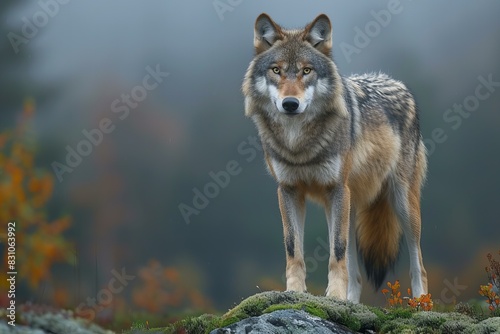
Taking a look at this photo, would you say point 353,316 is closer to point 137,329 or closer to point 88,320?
point 137,329

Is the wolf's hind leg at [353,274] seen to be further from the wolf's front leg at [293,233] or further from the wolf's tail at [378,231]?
the wolf's front leg at [293,233]

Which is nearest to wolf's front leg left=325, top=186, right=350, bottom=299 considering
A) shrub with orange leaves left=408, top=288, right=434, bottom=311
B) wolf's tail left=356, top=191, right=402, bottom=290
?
shrub with orange leaves left=408, top=288, right=434, bottom=311

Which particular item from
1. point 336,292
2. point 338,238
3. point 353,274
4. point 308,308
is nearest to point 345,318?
point 308,308

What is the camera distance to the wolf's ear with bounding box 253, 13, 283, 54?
4879mm

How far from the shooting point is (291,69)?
183 inches

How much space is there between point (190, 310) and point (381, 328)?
315 cm

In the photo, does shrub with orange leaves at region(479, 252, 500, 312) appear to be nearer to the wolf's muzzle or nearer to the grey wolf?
the grey wolf

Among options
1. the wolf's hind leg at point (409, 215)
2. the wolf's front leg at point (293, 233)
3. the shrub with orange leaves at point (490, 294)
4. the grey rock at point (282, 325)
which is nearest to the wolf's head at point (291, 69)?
the wolf's front leg at point (293, 233)

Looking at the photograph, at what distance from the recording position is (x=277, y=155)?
494 cm

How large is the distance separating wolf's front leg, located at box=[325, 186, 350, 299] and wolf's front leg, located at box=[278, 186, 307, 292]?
0.63 ft

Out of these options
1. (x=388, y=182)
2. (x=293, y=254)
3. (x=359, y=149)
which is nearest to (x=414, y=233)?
(x=388, y=182)

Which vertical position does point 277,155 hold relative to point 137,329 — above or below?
above

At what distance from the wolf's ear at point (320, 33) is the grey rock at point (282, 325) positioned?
6.59 ft

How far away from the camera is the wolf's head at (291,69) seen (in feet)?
15.1
